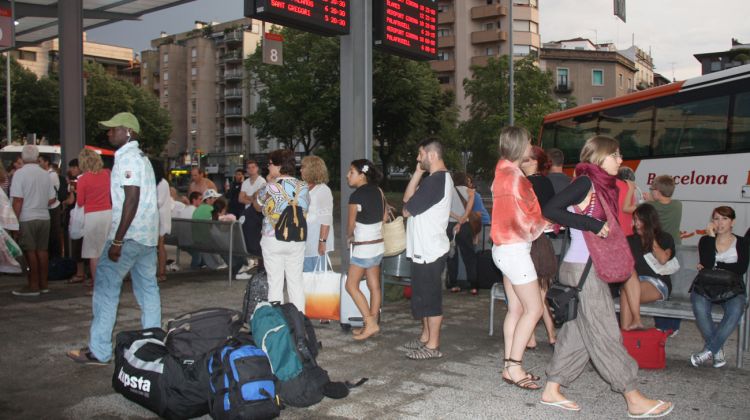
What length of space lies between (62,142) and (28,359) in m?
6.68

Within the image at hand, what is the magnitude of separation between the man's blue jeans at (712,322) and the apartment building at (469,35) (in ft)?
225

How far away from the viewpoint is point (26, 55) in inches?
3260

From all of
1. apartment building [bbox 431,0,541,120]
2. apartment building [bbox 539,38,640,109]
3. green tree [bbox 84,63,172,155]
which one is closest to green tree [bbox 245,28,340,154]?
green tree [bbox 84,63,172,155]

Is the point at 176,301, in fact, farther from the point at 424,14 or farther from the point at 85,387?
the point at 424,14

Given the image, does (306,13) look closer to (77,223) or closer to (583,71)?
(77,223)

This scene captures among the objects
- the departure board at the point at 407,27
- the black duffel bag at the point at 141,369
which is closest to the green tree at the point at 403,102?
the departure board at the point at 407,27

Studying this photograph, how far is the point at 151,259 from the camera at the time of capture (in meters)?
5.80

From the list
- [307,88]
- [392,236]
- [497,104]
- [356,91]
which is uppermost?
[307,88]

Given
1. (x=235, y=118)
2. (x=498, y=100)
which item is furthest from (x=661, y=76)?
(x=498, y=100)

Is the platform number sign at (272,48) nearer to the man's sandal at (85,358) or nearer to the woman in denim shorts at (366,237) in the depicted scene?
the woman in denim shorts at (366,237)

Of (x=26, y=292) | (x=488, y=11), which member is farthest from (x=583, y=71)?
(x=26, y=292)

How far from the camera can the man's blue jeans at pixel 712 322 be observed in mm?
5793

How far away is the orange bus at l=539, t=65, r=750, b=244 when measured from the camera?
500 inches

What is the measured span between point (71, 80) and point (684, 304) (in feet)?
32.8
